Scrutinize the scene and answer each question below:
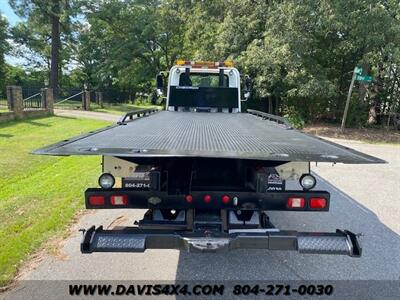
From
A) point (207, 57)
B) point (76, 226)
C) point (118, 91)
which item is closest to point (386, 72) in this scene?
point (207, 57)

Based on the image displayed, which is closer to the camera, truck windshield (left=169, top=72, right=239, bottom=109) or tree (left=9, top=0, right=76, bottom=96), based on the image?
truck windshield (left=169, top=72, right=239, bottom=109)

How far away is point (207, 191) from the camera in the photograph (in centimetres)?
287

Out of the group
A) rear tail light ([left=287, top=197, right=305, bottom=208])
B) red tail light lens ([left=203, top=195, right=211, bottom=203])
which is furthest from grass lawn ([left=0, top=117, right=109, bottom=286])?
rear tail light ([left=287, top=197, right=305, bottom=208])

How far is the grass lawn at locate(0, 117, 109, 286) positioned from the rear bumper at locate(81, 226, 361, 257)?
121cm

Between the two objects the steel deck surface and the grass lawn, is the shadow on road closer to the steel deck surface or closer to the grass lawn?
the steel deck surface

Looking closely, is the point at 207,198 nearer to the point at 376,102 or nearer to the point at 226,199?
the point at 226,199

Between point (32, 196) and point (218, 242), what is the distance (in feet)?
13.5

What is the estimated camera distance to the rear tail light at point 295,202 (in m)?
2.88

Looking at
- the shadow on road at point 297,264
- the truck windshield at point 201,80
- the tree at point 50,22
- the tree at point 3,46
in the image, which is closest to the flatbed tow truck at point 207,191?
the shadow on road at point 297,264

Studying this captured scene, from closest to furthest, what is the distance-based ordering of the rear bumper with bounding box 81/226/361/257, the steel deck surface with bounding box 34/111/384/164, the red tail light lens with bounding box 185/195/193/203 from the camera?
the steel deck surface with bounding box 34/111/384/164, the rear bumper with bounding box 81/226/361/257, the red tail light lens with bounding box 185/195/193/203

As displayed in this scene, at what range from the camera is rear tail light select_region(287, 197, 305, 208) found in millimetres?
2883

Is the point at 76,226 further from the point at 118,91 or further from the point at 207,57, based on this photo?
the point at 118,91

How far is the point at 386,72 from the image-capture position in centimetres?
1575

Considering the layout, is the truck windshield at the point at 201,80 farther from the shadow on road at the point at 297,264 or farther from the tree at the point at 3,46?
the tree at the point at 3,46
